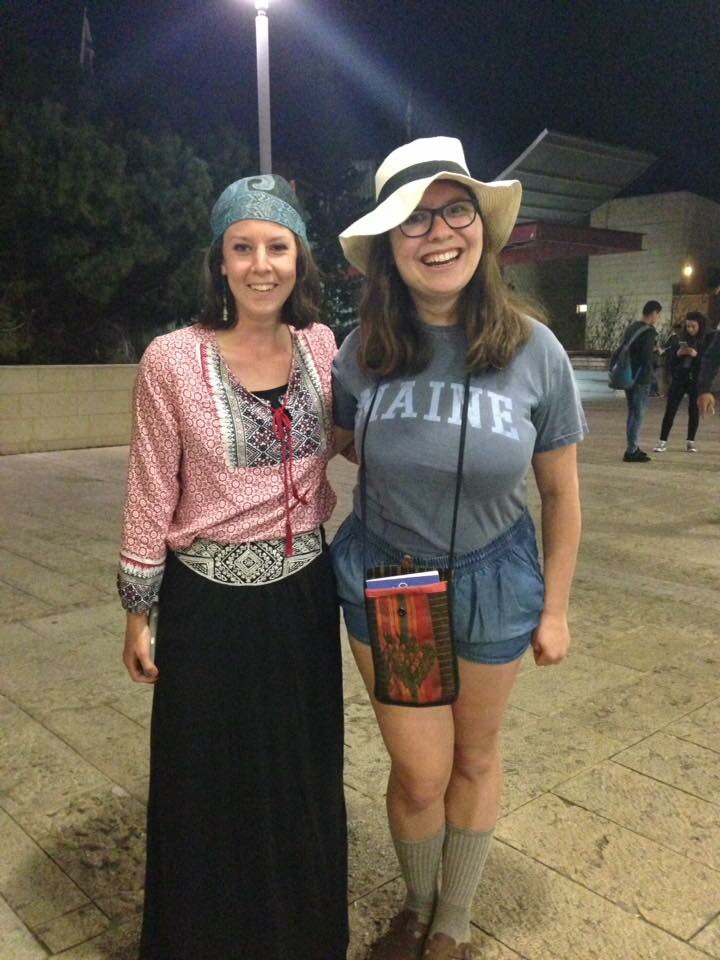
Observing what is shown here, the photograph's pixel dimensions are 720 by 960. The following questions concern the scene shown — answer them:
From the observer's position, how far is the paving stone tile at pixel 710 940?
2.09 meters

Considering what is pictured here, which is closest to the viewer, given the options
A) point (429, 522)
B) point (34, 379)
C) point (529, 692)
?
point (429, 522)

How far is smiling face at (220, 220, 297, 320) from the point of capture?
1892 millimetres

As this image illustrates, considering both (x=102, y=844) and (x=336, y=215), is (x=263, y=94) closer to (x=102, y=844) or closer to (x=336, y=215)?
(x=336, y=215)

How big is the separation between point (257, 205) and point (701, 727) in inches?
102

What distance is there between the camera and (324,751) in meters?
2.01

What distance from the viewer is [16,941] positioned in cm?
216

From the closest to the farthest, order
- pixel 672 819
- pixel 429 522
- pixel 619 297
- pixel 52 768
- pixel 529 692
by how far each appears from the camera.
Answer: pixel 429 522
pixel 672 819
pixel 52 768
pixel 529 692
pixel 619 297

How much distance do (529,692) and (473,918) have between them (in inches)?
58.7

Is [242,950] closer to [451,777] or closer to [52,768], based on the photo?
[451,777]

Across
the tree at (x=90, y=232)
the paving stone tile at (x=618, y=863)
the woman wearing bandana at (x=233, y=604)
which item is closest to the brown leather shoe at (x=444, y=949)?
the woman wearing bandana at (x=233, y=604)

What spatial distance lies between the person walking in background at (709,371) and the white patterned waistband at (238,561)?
5.29 meters

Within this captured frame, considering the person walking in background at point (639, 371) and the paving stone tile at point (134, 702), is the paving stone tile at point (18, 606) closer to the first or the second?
the paving stone tile at point (134, 702)

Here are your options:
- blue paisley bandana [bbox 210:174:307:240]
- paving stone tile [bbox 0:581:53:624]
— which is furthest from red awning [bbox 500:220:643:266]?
blue paisley bandana [bbox 210:174:307:240]

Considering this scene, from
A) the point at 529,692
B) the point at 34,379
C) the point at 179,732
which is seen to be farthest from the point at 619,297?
the point at 179,732
